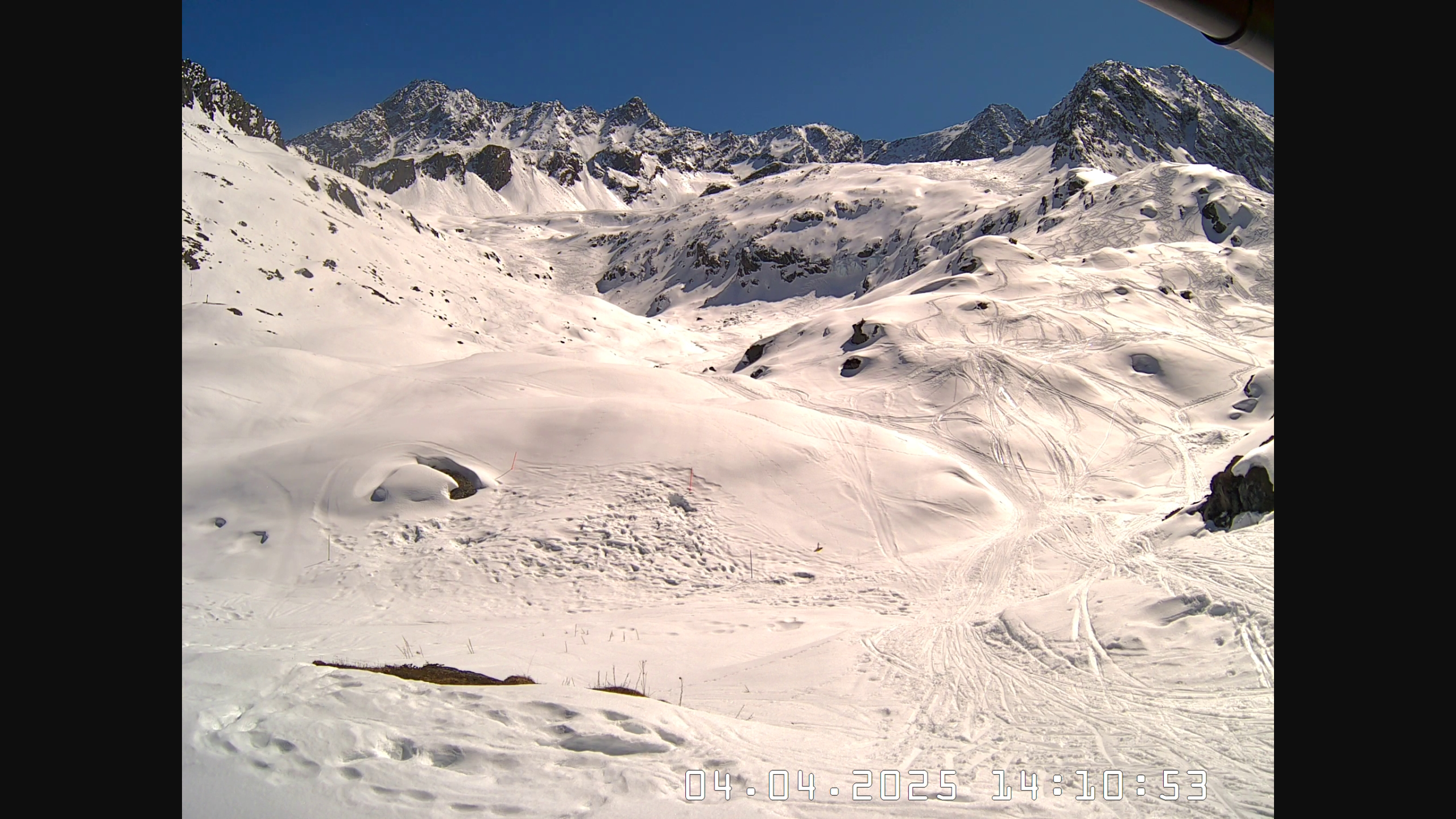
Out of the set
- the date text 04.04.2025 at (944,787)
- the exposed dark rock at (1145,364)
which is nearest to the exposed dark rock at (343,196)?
the exposed dark rock at (1145,364)

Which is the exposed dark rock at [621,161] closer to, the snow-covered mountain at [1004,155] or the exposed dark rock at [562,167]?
the snow-covered mountain at [1004,155]

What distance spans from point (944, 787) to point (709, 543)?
8.35 meters

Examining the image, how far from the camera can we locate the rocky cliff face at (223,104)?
44938 mm

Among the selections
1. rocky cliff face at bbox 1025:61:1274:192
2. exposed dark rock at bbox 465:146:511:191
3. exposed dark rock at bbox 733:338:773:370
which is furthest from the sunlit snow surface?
exposed dark rock at bbox 465:146:511:191

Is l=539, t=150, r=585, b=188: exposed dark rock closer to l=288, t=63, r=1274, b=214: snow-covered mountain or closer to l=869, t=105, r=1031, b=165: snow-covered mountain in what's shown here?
l=288, t=63, r=1274, b=214: snow-covered mountain

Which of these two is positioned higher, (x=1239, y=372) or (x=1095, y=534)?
(x=1239, y=372)

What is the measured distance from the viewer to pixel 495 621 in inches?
402

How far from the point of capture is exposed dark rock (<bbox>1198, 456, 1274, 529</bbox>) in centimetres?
1012

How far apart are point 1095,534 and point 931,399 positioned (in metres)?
10.8

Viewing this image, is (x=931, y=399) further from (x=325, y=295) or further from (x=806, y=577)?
(x=325, y=295)

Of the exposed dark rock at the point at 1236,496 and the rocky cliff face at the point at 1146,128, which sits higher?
the rocky cliff face at the point at 1146,128

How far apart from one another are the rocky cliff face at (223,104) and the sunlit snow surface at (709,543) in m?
13.5
